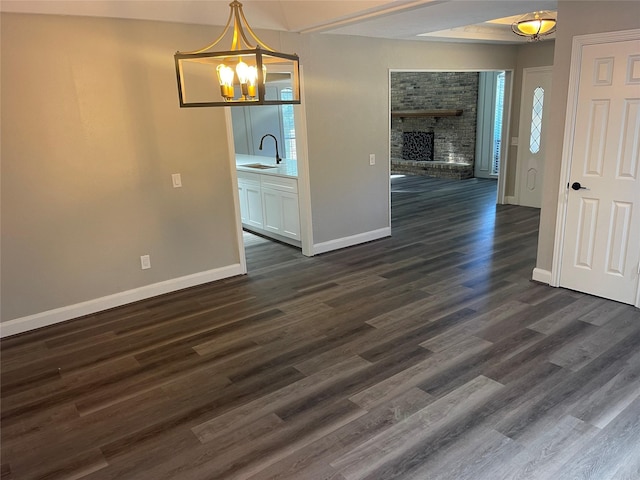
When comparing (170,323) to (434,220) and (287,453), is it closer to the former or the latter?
(287,453)

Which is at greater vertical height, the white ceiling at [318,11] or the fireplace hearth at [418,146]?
the white ceiling at [318,11]

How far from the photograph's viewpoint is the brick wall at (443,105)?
10375 millimetres

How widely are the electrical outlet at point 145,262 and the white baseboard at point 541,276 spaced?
363cm

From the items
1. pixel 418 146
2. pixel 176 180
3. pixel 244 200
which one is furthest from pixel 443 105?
pixel 176 180

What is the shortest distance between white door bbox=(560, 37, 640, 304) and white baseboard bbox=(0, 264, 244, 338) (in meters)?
3.28

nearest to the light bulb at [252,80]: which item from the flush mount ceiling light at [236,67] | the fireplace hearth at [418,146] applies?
the flush mount ceiling light at [236,67]

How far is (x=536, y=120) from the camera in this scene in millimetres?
7008

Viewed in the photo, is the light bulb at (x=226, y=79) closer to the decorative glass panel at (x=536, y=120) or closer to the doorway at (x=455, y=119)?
the decorative glass panel at (x=536, y=120)

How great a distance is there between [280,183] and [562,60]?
10.5ft

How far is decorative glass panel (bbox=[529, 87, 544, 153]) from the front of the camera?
22.7 feet

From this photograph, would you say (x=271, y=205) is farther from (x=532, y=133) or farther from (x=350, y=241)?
(x=532, y=133)

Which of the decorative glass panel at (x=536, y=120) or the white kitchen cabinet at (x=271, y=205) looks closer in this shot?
the white kitchen cabinet at (x=271, y=205)

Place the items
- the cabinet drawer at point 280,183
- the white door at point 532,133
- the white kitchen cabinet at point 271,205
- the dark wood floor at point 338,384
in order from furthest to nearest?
1. the white door at point 532,133
2. the white kitchen cabinet at point 271,205
3. the cabinet drawer at point 280,183
4. the dark wood floor at point 338,384

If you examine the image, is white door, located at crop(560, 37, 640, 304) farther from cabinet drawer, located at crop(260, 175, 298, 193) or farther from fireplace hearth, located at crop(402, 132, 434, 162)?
fireplace hearth, located at crop(402, 132, 434, 162)
